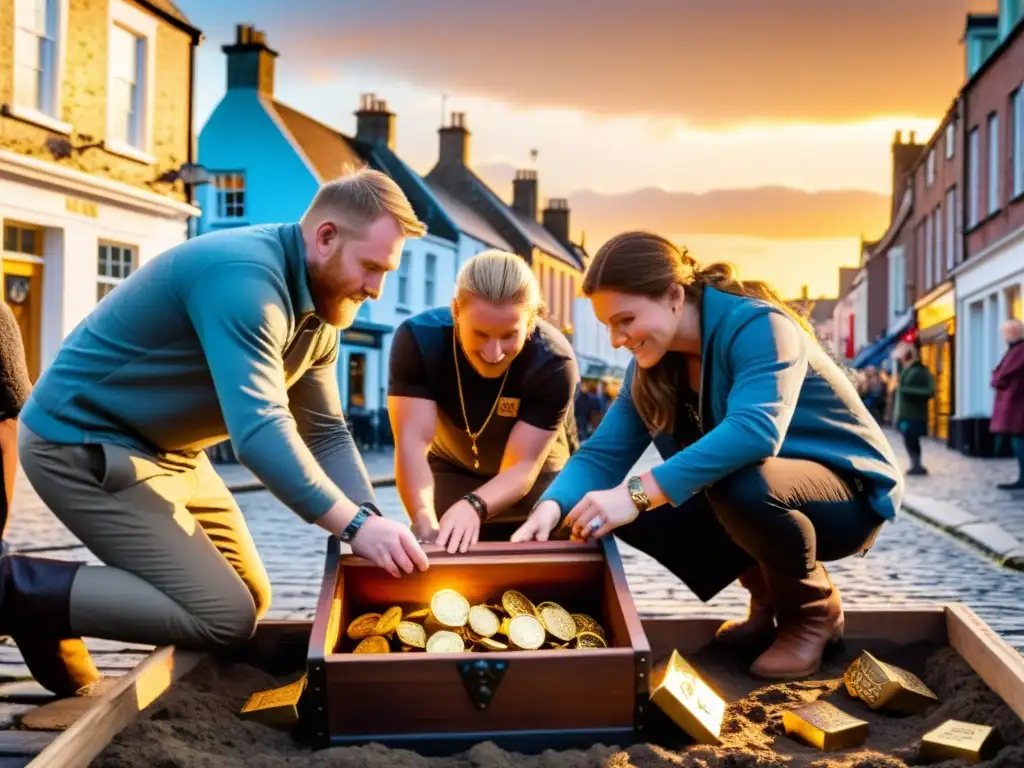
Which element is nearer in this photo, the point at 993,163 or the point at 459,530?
the point at 459,530

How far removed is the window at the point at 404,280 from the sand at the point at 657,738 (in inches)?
1102

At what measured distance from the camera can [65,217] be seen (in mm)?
15891

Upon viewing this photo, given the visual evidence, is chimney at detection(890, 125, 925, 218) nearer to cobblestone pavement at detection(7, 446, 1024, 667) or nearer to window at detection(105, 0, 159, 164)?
window at detection(105, 0, 159, 164)

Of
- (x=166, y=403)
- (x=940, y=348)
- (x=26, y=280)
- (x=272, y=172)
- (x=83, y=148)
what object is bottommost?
(x=166, y=403)

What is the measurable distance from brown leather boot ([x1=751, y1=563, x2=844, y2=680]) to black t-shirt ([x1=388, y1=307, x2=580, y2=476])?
3.83 ft

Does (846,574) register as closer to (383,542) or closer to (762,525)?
(762,525)

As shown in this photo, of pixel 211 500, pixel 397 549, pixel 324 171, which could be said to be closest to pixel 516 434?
pixel 211 500

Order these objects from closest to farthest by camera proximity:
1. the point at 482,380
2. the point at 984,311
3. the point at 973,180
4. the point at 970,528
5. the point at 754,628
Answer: the point at 754,628 < the point at 482,380 < the point at 970,528 < the point at 984,311 < the point at 973,180

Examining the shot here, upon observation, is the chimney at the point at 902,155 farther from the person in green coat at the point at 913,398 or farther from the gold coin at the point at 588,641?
the gold coin at the point at 588,641

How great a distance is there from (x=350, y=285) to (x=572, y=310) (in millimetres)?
48352

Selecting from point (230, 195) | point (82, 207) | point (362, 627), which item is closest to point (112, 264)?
point (82, 207)

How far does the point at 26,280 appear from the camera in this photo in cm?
1569

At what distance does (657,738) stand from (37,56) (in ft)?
49.4

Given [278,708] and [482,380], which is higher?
[482,380]
